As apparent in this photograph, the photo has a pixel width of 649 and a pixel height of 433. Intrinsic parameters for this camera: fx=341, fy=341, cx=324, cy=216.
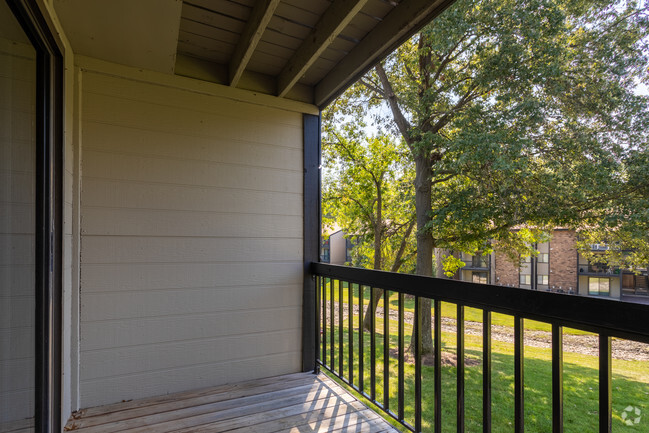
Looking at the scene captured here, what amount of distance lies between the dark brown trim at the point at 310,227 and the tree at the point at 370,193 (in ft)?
15.1

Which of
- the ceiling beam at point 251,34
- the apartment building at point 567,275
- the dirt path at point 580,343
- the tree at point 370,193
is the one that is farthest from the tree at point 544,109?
the apartment building at point 567,275

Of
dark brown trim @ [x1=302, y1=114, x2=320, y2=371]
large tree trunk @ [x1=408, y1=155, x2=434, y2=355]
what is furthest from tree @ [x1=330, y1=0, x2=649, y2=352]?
dark brown trim @ [x1=302, y1=114, x2=320, y2=371]

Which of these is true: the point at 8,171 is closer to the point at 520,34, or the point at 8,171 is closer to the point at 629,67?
the point at 520,34

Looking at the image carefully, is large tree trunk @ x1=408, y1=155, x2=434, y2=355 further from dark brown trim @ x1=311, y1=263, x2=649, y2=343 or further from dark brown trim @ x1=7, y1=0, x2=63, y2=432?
dark brown trim @ x1=7, y1=0, x2=63, y2=432

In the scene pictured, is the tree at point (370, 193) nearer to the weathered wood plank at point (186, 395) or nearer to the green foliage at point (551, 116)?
the green foliage at point (551, 116)

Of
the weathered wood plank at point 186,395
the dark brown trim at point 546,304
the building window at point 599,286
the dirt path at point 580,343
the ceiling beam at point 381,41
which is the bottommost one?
the dirt path at point 580,343

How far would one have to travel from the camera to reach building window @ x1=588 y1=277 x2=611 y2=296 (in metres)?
11.2

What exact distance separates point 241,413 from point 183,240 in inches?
43.3

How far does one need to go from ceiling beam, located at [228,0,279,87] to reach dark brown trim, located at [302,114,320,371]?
2.16ft

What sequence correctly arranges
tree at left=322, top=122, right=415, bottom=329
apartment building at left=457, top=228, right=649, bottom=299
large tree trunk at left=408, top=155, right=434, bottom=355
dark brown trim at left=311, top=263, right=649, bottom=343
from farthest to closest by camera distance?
apartment building at left=457, top=228, right=649, bottom=299, tree at left=322, top=122, right=415, bottom=329, large tree trunk at left=408, top=155, right=434, bottom=355, dark brown trim at left=311, top=263, right=649, bottom=343

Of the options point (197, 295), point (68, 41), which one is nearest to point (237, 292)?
point (197, 295)

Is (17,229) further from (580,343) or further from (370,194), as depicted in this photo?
(580,343)

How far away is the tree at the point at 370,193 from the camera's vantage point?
721 centimetres

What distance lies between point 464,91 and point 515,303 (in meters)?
5.50
